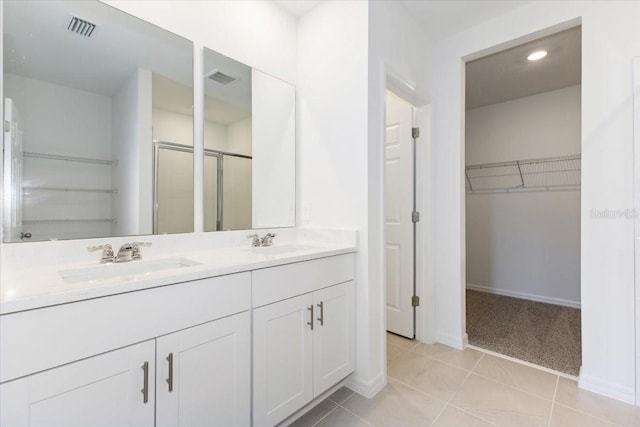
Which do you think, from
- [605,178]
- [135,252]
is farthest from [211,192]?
[605,178]

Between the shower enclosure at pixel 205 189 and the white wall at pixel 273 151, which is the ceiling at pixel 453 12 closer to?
the white wall at pixel 273 151

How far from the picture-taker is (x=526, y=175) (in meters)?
3.72

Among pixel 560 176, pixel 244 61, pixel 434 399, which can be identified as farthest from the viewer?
pixel 560 176

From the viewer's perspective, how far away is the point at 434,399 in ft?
5.74

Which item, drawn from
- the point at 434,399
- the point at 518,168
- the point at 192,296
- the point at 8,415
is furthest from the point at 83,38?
the point at 518,168

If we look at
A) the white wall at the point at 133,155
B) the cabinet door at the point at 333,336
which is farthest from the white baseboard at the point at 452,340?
the white wall at the point at 133,155

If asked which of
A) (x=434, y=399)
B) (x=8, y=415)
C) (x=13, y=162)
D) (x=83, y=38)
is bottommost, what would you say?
(x=434, y=399)

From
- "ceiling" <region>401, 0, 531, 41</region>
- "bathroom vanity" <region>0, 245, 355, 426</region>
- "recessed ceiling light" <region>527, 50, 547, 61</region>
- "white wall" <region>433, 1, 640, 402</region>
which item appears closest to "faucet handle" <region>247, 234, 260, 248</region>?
"bathroom vanity" <region>0, 245, 355, 426</region>

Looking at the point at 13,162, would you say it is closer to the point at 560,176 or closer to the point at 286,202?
the point at 286,202

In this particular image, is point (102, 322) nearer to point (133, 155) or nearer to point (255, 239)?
point (133, 155)

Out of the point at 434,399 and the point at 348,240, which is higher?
the point at 348,240

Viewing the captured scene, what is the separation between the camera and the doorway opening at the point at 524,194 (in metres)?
2.81

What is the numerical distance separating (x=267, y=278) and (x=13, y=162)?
1131 millimetres

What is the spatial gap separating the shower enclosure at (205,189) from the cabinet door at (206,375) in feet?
2.27
